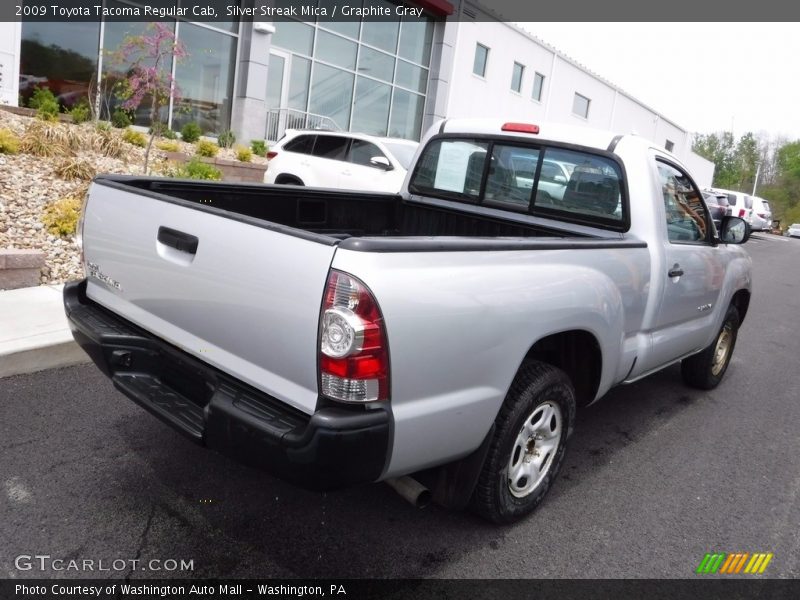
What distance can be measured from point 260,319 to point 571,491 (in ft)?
6.94

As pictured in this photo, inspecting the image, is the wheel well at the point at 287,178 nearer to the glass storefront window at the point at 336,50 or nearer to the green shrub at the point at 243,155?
the green shrub at the point at 243,155

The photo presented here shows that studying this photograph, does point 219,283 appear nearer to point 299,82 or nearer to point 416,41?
point 299,82

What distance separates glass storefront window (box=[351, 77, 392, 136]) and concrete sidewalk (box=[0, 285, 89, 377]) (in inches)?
658

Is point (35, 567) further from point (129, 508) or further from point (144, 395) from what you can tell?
point (144, 395)


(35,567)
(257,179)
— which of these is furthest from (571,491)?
(257,179)

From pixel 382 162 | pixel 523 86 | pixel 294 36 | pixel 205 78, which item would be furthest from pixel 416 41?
pixel 382 162

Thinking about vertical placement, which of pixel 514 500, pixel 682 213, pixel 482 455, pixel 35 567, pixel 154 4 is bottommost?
Result: pixel 35 567

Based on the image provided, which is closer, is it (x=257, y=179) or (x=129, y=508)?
(x=129, y=508)

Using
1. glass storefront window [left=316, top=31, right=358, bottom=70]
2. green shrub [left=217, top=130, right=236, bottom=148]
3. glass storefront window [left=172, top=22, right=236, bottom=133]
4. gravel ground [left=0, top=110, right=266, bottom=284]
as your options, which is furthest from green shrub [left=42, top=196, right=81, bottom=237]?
glass storefront window [left=316, top=31, right=358, bottom=70]

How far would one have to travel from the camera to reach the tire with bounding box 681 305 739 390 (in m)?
5.41

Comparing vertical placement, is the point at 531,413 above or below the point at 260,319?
below

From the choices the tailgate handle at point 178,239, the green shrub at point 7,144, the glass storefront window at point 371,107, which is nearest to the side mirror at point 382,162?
the green shrub at point 7,144

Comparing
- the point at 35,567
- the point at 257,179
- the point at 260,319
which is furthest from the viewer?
the point at 257,179

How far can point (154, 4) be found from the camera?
49.1 feet
